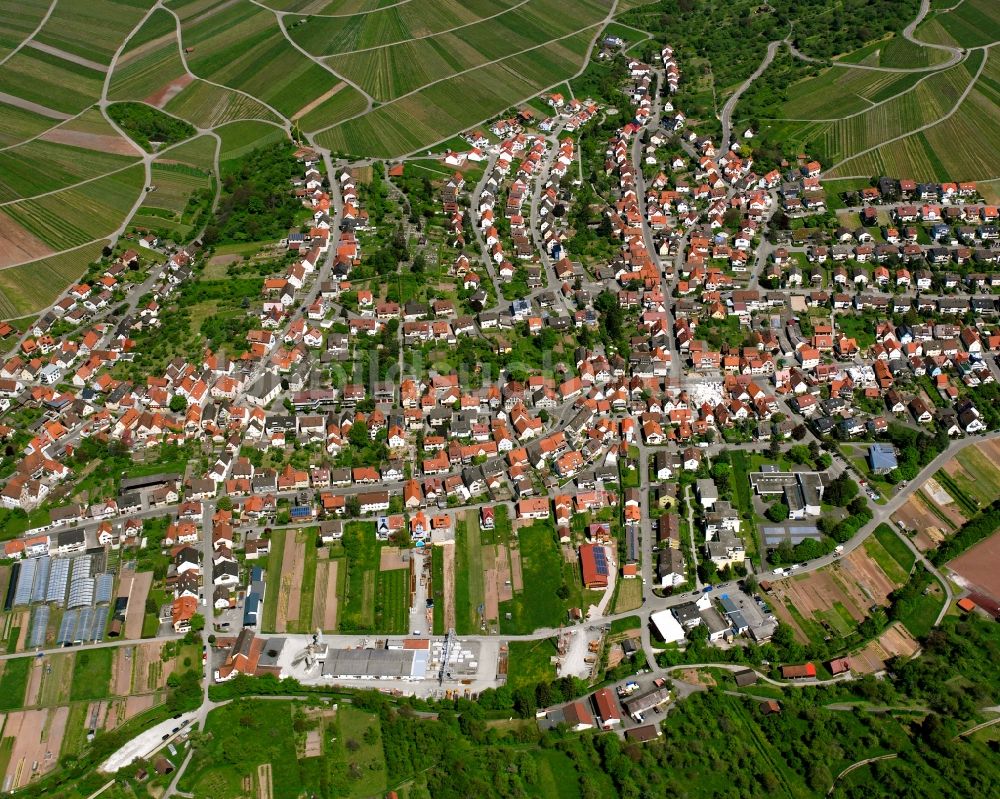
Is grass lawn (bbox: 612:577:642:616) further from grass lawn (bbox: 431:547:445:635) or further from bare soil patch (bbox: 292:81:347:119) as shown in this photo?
bare soil patch (bbox: 292:81:347:119)

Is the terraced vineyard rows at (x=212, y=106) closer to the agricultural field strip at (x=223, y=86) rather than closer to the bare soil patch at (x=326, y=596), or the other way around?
the agricultural field strip at (x=223, y=86)

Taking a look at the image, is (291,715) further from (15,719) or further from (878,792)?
(878,792)

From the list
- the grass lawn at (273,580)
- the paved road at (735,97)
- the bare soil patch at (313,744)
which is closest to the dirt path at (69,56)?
the paved road at (735,97)

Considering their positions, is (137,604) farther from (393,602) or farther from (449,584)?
(449,584)

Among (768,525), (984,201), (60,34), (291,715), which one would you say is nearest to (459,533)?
(291,715)

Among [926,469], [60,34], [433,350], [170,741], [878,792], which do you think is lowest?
[878,792]

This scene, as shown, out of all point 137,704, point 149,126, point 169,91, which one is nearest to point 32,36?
point 169,91
